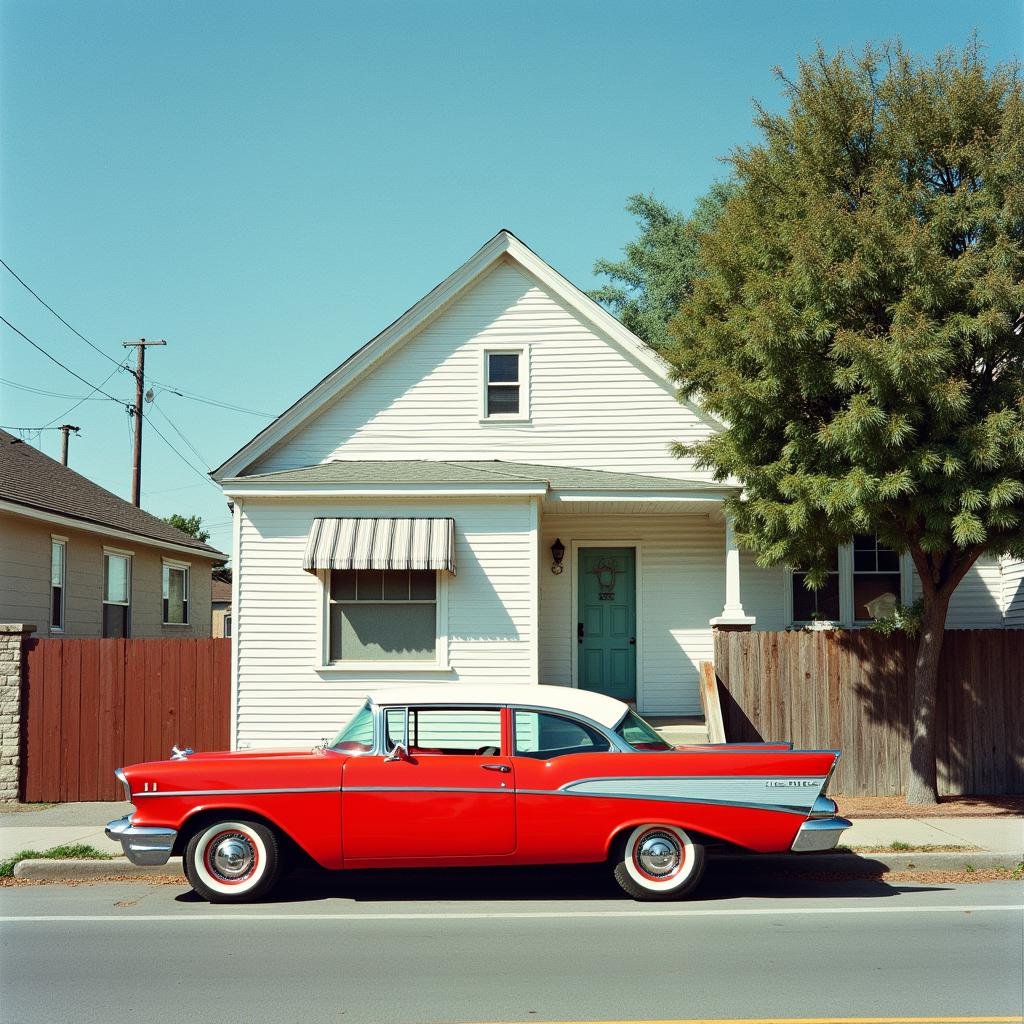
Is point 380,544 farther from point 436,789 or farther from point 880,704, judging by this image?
point 880,704

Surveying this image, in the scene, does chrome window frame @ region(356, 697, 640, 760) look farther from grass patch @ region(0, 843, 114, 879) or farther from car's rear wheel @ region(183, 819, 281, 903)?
grass patch @ region(0, 843, 114, 879)

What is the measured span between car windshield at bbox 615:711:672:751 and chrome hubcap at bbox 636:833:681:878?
65 cm

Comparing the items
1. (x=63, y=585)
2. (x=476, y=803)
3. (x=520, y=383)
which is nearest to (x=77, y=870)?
(x=476, y=803)

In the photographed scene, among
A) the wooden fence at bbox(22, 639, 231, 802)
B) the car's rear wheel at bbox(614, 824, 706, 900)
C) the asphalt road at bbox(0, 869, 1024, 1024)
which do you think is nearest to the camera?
the asphalt road at bbox(0, 869, 1024, 1024)

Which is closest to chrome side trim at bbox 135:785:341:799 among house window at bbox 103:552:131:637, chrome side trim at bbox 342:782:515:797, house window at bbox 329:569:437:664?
chrome side trim at bbox 342:782:515:797

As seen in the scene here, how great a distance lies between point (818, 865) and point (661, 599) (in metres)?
6.79

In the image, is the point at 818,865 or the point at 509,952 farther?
the point at 818,865

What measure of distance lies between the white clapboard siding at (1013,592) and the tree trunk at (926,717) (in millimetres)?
4579

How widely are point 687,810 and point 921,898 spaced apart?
2.01 meters

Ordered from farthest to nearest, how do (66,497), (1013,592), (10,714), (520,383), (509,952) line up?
(66,497) < (1013,592) < (520,383) < (10,714) < (509,952)

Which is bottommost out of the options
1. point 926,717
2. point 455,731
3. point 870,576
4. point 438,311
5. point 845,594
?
point 926,717

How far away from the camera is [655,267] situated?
3662cm

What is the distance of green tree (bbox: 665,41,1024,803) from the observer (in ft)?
34.8

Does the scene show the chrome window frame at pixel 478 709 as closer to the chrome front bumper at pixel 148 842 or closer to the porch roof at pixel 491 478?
the chrome front bumper at pixel 148 842
